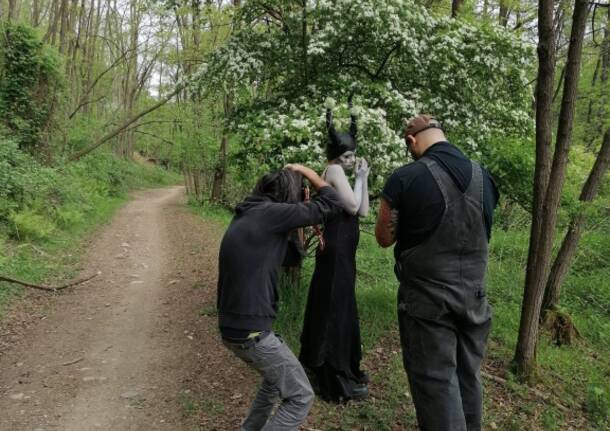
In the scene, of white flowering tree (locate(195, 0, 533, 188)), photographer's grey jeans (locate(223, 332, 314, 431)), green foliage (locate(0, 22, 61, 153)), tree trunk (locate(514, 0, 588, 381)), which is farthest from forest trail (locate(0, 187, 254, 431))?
green foliage (locate(0, 22, 61, 153))

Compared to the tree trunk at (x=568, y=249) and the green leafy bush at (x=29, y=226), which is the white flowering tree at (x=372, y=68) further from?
the green leafy bush at (x=29, y=226)

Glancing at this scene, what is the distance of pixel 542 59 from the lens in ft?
13.3

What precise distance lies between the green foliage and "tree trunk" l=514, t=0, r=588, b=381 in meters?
14.2

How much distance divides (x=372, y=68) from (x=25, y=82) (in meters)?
12.5

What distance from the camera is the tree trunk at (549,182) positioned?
4.04 meters

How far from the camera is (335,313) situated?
4207mm

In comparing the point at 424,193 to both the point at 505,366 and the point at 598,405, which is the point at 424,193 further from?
the point at 598,405

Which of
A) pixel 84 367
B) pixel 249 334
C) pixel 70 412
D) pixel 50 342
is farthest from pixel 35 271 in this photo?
pixel 249 334

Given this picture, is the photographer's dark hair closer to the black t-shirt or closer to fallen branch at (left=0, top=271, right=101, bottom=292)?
the black t-shirt

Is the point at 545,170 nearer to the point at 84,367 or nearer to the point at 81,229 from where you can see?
the point at 84,367

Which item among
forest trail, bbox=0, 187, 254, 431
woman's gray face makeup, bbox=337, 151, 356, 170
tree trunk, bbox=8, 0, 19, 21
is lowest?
forest trail, bbox=0, 187, 254, 431

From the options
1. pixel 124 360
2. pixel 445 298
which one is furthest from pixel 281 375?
pixel 124 360

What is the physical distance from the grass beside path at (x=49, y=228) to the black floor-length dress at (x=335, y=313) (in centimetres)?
477

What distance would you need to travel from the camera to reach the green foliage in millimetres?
14062
